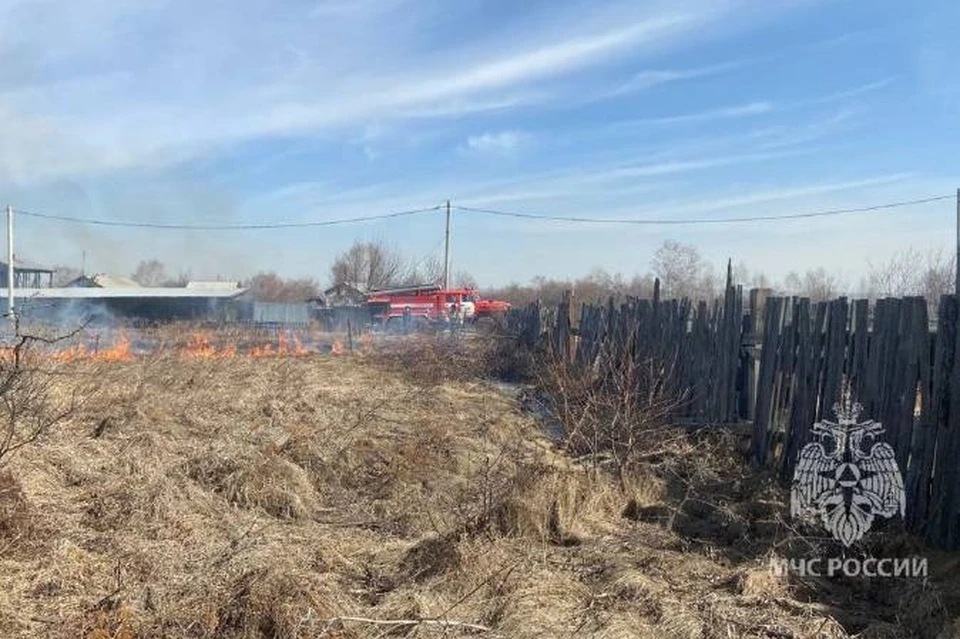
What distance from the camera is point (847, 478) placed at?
571 cm

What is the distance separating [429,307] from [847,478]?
2555cm

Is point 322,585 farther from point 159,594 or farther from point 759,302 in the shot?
point 759,302

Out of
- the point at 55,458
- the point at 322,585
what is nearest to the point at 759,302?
the point at 322,585

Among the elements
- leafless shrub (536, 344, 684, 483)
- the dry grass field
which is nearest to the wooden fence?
leafless shrub (536, 344, 684, 483)

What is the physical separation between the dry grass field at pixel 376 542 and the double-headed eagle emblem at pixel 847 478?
34 cm

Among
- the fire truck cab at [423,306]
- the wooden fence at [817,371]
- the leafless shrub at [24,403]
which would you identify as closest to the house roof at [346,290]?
the fire truck cab at [423,306]

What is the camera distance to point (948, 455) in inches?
195

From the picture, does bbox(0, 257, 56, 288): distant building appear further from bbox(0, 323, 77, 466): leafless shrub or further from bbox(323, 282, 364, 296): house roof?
bbox(0, 323, 77, 466): leafless shrub

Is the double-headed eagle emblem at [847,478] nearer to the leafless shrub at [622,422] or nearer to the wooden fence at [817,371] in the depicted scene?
the wooden fence at [817,371]

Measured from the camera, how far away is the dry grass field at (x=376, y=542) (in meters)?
3.96

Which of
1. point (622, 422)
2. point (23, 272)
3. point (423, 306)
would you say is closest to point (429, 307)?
point (423, 306)

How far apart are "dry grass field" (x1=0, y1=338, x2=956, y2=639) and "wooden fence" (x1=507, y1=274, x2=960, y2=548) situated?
2.11 ft

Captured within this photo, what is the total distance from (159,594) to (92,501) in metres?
2.34

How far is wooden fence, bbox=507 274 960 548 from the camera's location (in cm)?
507
